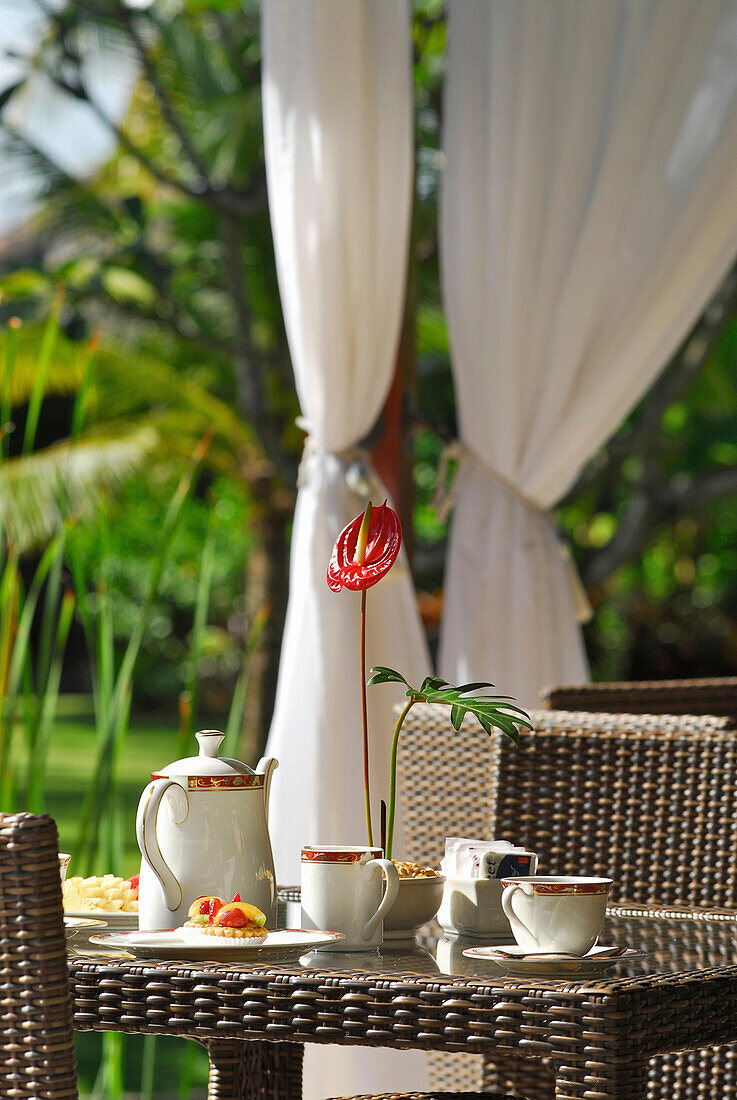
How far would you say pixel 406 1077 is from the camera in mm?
2158

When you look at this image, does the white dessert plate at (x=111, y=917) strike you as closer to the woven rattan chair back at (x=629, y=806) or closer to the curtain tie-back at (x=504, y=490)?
the woven rattan chair back at (x=629, y=806)

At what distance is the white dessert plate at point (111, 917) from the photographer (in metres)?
1.15

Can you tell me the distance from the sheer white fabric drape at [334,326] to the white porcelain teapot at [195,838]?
1.16 m

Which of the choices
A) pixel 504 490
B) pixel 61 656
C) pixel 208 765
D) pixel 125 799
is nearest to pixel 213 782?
pixel 208 765

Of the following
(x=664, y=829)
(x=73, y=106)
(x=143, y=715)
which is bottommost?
(x=664, y=829)

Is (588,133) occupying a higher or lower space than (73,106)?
lower

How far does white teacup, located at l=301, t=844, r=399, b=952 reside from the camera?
1.05 metres

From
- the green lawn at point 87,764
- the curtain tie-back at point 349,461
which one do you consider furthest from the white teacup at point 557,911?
the green lawn at point 87,764

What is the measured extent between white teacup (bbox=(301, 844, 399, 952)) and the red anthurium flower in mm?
208

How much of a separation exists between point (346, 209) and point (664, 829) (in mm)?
1199

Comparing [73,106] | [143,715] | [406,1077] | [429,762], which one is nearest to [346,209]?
[429,762]

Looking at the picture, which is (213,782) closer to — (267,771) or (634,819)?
(267,771)

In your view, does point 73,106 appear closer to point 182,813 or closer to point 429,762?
point 429,762

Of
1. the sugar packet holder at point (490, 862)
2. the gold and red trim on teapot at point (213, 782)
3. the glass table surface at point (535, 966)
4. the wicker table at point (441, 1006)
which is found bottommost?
the wicker table at point (441, 1006)
